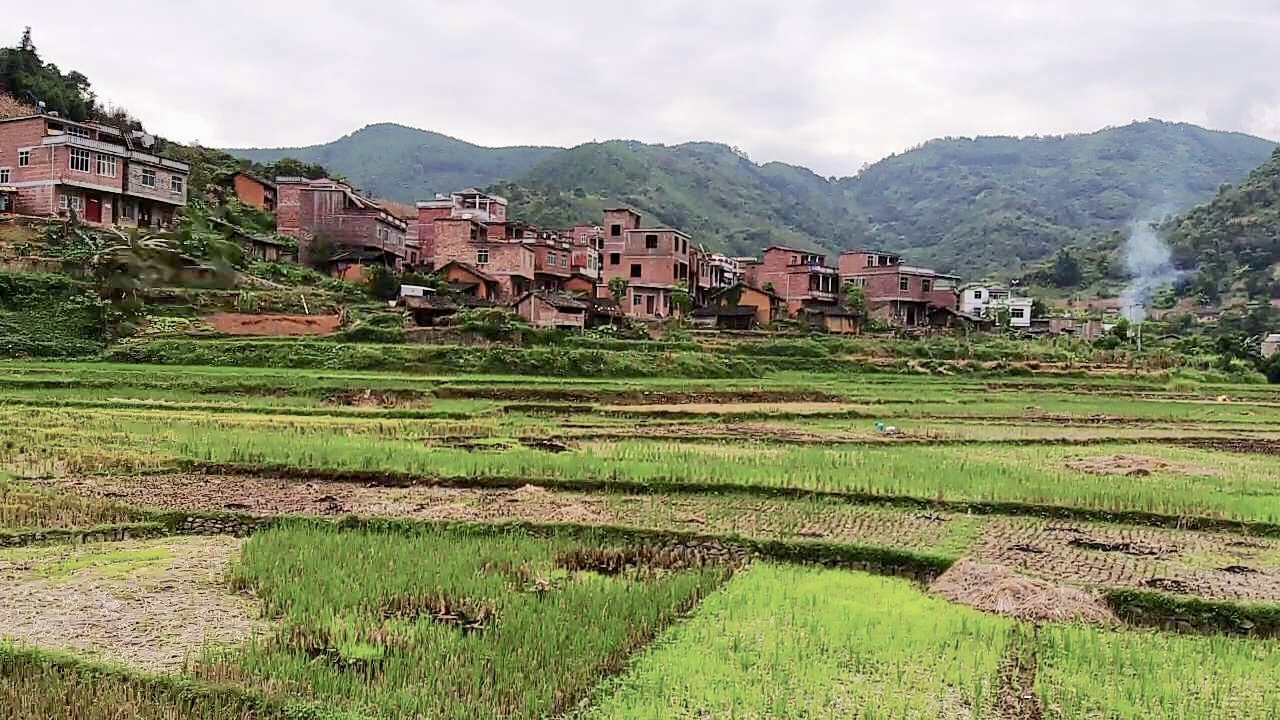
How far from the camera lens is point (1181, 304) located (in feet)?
213

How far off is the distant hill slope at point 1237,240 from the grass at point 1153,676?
64.3 metres

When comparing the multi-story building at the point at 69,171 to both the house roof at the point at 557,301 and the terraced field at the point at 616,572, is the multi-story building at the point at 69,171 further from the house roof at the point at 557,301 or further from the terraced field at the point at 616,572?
the terraced field at the point at 616,572

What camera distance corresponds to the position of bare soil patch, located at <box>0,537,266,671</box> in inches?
250

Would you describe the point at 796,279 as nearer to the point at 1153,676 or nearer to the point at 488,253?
the point at 488,253

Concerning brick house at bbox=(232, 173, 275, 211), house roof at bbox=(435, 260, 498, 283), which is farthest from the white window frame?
house roof at bbox=(435, 260, 498, 283)

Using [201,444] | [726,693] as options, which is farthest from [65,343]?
[726,693]

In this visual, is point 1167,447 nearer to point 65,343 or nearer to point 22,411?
point 22,411

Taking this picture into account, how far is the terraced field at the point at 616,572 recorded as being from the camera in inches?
230

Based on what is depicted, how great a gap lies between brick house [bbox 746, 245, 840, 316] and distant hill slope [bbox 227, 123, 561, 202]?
226ft

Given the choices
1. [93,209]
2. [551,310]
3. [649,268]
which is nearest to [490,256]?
[649,268]

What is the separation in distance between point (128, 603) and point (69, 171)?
111 feet

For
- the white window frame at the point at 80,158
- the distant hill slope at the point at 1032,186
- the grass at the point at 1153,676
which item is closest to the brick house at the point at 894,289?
the white window frame at the point at 80,158

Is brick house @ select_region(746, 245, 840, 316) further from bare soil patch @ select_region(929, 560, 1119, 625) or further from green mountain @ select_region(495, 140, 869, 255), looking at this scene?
bare soil patch @ select_region(929, 560, 1119, 625)

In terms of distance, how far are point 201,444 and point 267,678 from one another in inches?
375
